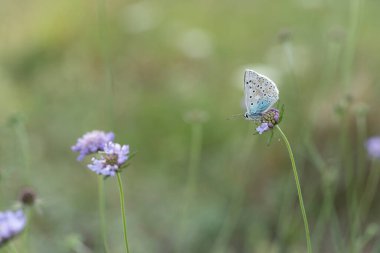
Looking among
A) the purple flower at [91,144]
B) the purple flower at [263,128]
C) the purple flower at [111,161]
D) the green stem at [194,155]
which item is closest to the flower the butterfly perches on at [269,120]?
the purple flower at [263,128]

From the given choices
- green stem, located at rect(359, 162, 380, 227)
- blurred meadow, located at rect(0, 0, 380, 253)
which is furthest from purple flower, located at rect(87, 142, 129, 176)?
green stem, located at rect(359, 162, 380, 227)

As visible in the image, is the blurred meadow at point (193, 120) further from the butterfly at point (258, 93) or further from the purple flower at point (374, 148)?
the butterfly at point (258, 93)

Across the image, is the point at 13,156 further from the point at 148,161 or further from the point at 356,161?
the point at 356,161

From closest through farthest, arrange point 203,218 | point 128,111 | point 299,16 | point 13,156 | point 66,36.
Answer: point 203,218
point 13,156
point 128,111
point 299,16
point 66,36

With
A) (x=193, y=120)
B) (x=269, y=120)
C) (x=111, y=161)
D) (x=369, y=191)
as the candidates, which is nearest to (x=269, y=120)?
(x=269, y=120)

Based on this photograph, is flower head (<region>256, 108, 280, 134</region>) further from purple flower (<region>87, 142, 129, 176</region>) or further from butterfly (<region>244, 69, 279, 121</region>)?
purple flower (<region>87, 142, 129, 176</region>)

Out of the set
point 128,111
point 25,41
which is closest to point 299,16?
point 128,111

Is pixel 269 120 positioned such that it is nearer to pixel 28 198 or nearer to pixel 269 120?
→ pixel 269 120
